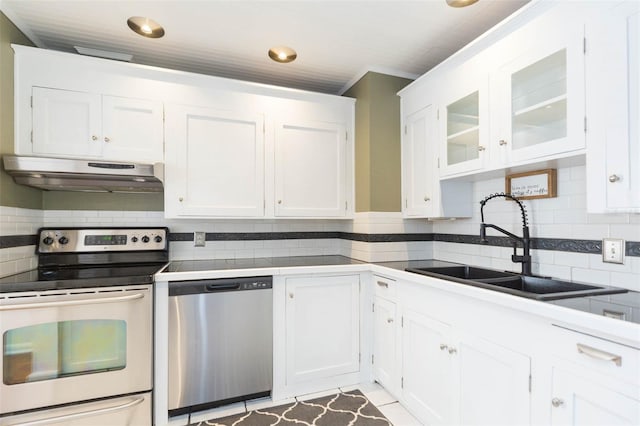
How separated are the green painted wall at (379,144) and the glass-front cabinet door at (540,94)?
2.93 feet

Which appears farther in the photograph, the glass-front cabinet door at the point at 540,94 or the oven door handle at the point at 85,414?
the oven door handle at the point at 85,414

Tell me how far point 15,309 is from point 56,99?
4.22 ft

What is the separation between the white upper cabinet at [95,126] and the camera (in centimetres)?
201

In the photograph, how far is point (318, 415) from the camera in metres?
1.97

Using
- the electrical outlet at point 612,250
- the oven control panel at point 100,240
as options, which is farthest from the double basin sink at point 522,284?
the oven control panel at point 100,240

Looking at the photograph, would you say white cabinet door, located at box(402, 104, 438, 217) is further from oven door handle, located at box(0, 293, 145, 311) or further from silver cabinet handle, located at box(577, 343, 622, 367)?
oven door handle, located at box(0, 293, 145, 311)

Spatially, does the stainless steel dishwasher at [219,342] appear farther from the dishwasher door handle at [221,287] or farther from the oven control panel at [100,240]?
the oven control panel at [100,240]

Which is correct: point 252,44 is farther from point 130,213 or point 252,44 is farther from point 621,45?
point 621,45

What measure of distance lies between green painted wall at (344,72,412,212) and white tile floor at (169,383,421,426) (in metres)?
1.30

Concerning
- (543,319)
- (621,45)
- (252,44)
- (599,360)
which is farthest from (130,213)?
(621,45)

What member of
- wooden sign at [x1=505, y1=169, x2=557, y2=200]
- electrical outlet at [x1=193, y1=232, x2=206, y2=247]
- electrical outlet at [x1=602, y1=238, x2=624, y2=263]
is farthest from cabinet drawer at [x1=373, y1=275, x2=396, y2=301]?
electrical outlet at [x1=193, y1=232, x2=206, y2=247]

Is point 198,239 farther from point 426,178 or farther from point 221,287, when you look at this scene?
point 426,178

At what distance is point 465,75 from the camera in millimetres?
1962

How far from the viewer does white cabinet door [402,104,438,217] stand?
7.44 feet
